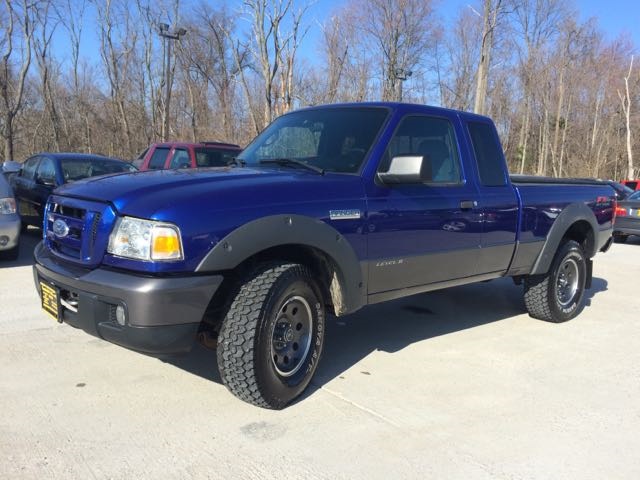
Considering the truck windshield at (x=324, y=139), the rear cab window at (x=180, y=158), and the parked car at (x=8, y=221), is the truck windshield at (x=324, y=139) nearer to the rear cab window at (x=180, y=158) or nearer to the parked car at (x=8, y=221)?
the parked car at (x=8, y=221)

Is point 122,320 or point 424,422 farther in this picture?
point 424,422

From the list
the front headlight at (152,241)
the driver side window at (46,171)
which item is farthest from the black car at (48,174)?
the front headlight at (152,241)

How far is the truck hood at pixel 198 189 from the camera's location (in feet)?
10.0

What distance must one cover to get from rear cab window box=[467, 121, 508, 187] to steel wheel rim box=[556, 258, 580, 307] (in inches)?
61.6

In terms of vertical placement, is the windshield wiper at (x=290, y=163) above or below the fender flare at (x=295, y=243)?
above

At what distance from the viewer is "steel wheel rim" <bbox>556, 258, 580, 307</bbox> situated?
19.7 ft

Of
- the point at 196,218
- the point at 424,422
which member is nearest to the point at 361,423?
the point at 424,422

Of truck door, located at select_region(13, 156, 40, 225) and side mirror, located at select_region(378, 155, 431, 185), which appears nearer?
side mirror, located at select_region(378, 155, 431, 185)

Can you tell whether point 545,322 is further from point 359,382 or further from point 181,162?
point 181,162

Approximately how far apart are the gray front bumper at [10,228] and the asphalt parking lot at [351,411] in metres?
2.31

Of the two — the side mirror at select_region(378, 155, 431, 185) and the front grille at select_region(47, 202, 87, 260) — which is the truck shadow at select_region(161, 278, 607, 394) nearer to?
the front grille at select_region(47, 202, 87, 260)

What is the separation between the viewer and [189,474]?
2.79m

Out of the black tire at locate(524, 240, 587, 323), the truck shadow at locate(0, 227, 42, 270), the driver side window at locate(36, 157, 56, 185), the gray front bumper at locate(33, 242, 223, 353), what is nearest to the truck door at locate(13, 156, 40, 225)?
the driver side window at locate(36, 157, 56, 185)

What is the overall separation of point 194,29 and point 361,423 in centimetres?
3784
